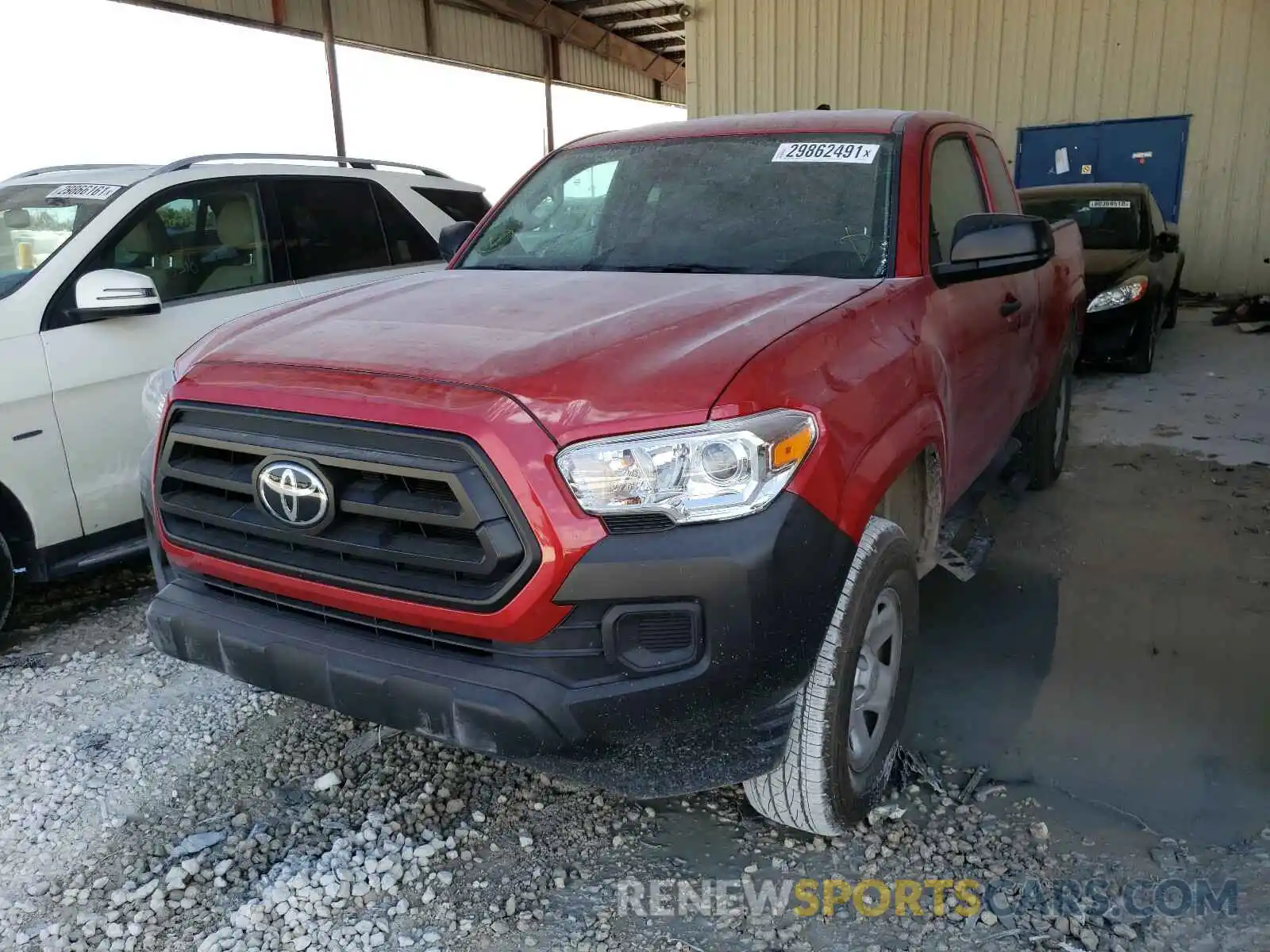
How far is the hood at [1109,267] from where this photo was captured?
7.87 meters

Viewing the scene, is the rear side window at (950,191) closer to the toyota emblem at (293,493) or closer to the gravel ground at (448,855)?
the gravel ground at (448,855)

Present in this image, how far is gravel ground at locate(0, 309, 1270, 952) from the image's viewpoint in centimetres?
228

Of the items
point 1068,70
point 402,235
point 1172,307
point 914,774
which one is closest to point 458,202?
point 402,235

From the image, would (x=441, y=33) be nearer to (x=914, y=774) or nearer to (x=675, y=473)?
(x=914, y=774)

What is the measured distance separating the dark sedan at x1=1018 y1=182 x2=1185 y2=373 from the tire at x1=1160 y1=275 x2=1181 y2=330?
0.20 metres

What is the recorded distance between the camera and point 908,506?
2.88 m

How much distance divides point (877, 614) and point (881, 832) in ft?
1.88

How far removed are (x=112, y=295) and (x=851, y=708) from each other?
3.11 meters

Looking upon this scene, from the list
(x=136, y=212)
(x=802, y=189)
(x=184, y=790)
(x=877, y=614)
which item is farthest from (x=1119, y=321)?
(x=184, y=790)

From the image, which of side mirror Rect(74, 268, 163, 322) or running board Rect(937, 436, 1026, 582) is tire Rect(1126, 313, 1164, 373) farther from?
side mirror Rect(74, 268, 163, 322)

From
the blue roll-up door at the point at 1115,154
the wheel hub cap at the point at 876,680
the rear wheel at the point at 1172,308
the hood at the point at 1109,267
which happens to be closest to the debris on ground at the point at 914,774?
the wheel hub cap at the point at 876,680

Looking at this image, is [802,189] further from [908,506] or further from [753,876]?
[753,876]

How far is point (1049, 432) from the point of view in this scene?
5.12 m

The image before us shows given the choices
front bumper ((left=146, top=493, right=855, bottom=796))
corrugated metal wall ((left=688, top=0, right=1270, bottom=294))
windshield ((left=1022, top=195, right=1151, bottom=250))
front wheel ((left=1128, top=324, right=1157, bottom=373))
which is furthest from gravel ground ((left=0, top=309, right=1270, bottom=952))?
corrugated metal wall ((left=688, top=0, right=1270, bottom=294))
